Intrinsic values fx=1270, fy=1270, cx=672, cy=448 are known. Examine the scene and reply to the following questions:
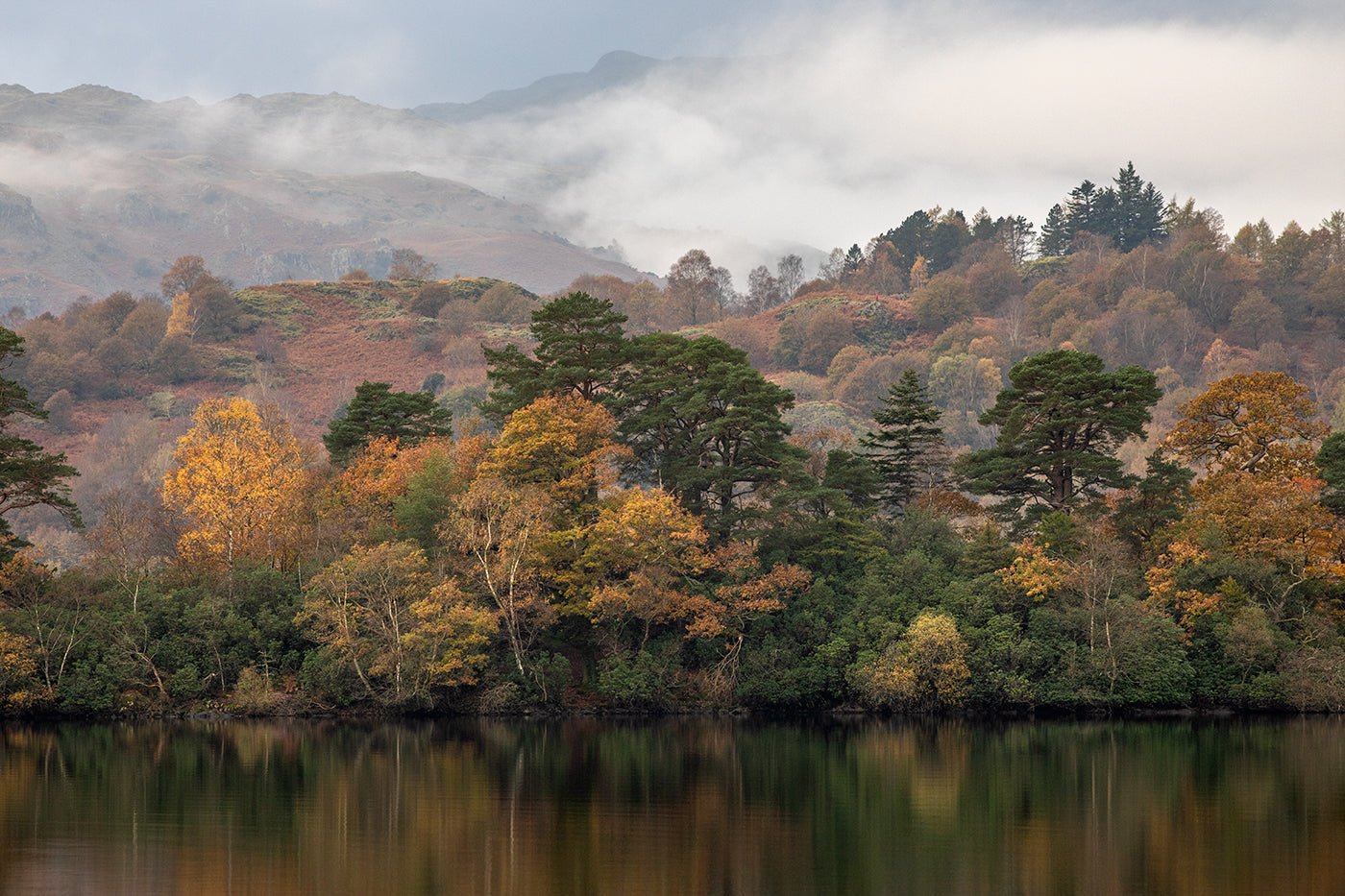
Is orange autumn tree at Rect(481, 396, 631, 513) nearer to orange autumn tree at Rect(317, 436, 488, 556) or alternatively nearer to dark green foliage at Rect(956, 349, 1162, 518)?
orange autumn tree at Rect(317, 436, 488, 556)

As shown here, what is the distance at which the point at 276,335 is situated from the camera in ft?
572

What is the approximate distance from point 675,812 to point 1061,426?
35.3 meters

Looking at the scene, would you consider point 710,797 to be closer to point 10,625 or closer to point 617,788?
point 617,788

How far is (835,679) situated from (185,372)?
119473 mm

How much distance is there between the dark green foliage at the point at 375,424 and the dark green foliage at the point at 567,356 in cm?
708

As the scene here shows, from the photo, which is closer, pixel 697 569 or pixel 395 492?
pixel 697 569

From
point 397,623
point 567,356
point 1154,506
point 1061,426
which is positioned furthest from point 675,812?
point 1154,506

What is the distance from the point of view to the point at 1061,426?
5875cm

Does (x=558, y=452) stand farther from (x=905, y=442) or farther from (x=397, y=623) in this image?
(x=905, y=442)

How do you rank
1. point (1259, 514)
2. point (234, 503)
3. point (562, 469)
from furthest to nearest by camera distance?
point (234, 503) → point (562, 469) → point (1259, 514)

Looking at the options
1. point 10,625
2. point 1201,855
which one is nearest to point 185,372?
point 10,625

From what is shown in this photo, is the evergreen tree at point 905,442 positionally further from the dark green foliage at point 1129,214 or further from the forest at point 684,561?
the dark green foliage at point 1129,214

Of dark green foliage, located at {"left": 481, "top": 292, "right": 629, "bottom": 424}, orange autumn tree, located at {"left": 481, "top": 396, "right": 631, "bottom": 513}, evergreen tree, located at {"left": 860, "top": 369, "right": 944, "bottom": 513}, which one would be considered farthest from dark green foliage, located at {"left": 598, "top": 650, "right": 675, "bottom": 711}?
evergreen tree, located at {"left": 860, "top": 369, "right": 944, "bottom": 513}

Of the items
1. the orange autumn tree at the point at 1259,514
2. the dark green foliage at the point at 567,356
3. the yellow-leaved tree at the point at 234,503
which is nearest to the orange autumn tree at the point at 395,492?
the yellow-leaved tree at the point at 234,503
